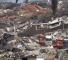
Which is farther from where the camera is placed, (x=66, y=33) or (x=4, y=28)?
(x=4, y=28)

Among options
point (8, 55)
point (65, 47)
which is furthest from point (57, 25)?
point (8, 55)

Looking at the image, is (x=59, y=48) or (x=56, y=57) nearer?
(x=56, y=57)

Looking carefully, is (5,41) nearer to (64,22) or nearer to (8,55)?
(8,55)

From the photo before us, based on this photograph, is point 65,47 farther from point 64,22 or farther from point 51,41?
point 64,22

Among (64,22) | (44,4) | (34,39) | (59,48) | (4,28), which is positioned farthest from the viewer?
(44,4)

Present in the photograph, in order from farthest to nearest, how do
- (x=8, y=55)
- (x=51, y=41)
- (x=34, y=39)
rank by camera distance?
1. (x=34, y=39)
2. (x=51, y=41)
3. (x=8, y=55)

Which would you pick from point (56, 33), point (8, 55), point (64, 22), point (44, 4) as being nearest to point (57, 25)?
point (64, 22)

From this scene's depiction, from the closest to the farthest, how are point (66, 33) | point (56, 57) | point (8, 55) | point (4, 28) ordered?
1. point (56, 57)
2. point (8, 55)
3. point (66, 33)
4. point (4, 28)

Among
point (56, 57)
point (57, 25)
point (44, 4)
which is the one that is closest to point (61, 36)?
point (57, 25)

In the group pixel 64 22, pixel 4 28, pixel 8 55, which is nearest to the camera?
pixel 8 55
